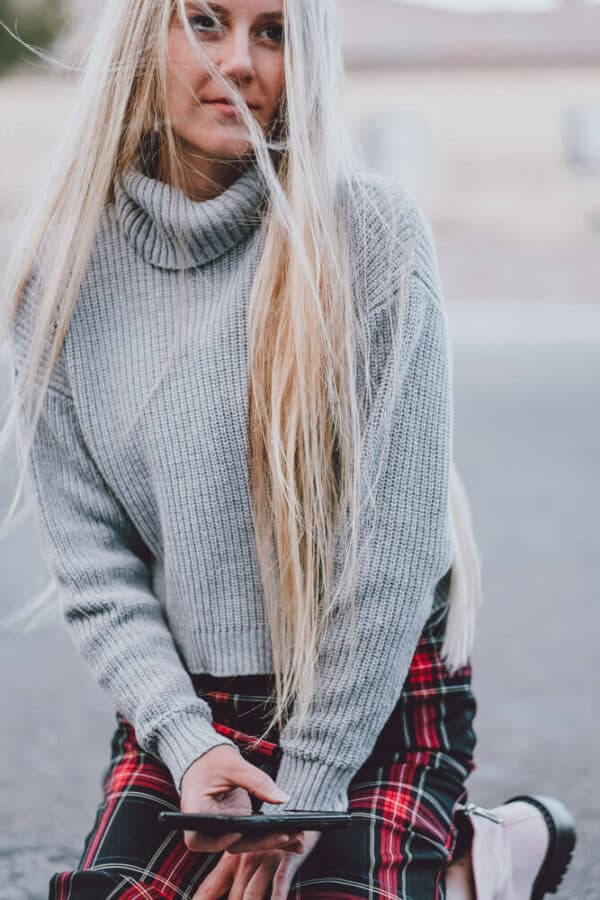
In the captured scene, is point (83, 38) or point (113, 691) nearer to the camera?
point (113, 691)

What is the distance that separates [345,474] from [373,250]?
0.31 meters

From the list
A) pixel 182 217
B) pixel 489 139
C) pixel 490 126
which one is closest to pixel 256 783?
pixel 182 217

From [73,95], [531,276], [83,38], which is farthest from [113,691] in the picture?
[531,276]

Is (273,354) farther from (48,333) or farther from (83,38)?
(83,38)

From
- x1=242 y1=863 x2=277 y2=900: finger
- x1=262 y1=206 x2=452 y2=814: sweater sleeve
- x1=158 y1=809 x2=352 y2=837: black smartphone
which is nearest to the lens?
x1=158 y1=809 x2=352 y2=837: black smartphone

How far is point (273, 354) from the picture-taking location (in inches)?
67.2

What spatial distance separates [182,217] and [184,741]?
0.71 metres

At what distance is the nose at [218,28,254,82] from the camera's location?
1.65 meters

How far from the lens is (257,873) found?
1521mm

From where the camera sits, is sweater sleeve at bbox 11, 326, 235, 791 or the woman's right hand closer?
the woman's right hand

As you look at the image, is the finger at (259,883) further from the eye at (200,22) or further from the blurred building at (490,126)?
the blurred building at (490,126)

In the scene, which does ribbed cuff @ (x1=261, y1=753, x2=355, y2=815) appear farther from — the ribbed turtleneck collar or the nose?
the nose

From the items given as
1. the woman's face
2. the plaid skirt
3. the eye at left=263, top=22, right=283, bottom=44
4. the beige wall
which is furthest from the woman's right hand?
the beige wall

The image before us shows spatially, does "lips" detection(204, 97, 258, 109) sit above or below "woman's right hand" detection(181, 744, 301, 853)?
above
